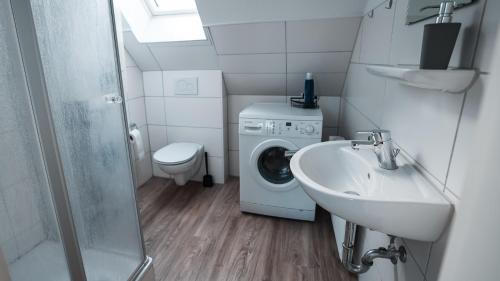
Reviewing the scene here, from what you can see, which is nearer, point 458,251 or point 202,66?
point 458,251

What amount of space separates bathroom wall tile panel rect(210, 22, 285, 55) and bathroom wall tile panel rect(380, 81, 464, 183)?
1096 mm

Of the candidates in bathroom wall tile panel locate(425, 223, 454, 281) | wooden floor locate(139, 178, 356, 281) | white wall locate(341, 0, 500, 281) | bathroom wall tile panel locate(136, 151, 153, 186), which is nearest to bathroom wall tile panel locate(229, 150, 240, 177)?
wooden floor locate(139, 178, 356, 281)

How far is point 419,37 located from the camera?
0.89 meters

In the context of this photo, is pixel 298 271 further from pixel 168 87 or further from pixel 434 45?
pixel 168 87

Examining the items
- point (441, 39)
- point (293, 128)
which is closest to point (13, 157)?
point (441, 39)

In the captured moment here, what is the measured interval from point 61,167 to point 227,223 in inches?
54.3

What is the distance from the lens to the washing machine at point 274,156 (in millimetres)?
1877

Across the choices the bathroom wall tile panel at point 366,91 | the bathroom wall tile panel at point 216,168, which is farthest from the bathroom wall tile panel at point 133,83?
the bathroom wall tile panel at point 366,91

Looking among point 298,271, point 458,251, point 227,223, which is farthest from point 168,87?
point 458,251

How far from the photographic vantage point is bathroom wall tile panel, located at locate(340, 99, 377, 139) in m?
1.52

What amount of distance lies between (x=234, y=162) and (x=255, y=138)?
2.99 ft

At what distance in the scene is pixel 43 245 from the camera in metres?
0.94

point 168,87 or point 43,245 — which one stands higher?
point 168,87

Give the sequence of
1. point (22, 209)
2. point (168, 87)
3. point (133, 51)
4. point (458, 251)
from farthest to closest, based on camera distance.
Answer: point (168, 87) < point (133, 51) < point (22, 209) < point (458, 251)
